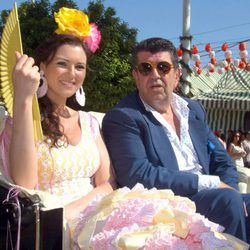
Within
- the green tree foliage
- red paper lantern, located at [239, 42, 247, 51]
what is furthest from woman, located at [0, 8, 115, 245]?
red paper lantern, located at [239, 42, 247, 51]

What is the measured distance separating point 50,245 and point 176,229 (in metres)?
0.51

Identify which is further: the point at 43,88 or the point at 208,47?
the point at 208,47

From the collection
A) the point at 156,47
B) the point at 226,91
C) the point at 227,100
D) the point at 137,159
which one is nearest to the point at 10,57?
the point at 137,159

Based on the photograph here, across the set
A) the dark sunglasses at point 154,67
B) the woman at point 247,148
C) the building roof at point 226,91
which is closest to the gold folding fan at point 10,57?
the dark sunglasses at point 154,67

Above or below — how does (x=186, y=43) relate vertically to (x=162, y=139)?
above

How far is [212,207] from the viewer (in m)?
2.09

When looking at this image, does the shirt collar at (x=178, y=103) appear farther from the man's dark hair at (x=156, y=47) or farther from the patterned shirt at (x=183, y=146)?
the man's dark hair at (x=156, y=47)

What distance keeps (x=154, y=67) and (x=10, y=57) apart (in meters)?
0.95

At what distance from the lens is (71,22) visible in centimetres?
250

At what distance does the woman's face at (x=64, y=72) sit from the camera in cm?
240

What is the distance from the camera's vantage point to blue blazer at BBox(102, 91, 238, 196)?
2333 millimetres

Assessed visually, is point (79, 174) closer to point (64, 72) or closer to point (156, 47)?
point (64, 72)

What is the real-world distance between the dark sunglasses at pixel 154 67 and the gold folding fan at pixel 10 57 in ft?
2.76

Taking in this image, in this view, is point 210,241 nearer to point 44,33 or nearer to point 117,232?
point 117,232
